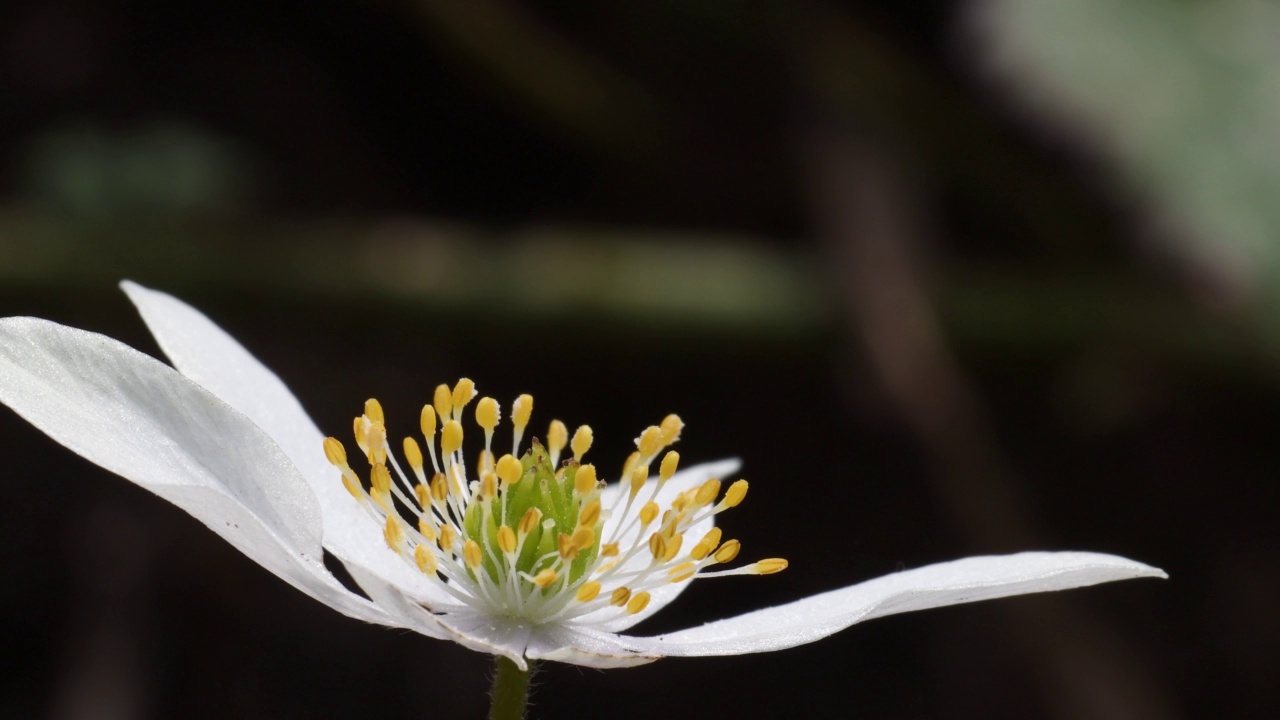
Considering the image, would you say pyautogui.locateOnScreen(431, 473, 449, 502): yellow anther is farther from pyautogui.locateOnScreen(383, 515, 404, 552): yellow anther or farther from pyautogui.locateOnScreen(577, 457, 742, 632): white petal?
pyautogui.locateOnScreen(577, 457, 742, 632): white petal

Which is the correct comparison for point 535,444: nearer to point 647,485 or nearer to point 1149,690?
point 647,485

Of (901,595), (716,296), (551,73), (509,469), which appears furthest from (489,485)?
(551,73)

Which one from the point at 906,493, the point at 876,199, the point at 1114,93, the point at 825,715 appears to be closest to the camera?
the point at 1114,93

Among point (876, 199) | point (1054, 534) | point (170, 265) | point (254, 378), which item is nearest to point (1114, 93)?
point (876, 199)

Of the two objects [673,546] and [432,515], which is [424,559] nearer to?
[432,515]

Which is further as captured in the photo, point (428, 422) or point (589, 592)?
point (428, 422)

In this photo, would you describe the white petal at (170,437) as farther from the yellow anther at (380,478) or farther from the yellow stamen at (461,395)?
the yellow stamen at (461,395)

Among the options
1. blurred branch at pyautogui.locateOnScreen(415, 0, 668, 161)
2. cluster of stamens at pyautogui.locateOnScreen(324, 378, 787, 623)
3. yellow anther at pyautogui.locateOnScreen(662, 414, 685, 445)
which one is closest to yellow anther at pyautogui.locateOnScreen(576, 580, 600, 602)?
cluster of stamens at pyautogui.locateOnScreen(324, 378, 787, 623)
